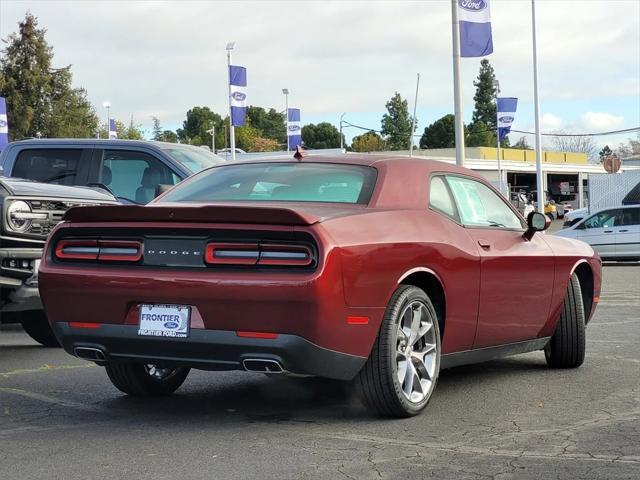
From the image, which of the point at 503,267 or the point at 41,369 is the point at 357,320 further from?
the point at 41,369

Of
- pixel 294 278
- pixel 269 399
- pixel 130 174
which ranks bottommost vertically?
pixel 269 399

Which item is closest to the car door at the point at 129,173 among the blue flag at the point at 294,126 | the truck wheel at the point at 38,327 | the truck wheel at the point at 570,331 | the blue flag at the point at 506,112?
the truck wheel at the point at 38,327

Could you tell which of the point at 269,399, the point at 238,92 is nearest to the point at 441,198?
the point at 269,399

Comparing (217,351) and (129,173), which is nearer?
(217,351)

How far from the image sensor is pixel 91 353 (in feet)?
19.3

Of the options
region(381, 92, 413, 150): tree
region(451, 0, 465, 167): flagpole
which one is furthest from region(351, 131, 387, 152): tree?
region(451, 0, 465, 167): flagpole

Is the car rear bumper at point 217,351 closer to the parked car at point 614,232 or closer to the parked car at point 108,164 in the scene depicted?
the parked car at point 108,164

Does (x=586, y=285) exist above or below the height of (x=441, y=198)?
below

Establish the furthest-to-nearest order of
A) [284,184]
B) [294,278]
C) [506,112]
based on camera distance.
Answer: [506,112]
[284,184]
[294,278]

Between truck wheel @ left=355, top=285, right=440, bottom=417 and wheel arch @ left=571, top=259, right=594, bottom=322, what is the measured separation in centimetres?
240

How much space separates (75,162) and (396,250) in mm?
7201

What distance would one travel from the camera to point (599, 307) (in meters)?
13.0

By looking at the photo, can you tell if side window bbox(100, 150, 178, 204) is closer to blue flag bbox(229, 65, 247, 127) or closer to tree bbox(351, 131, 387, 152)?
blue flag bbox(229, 65, 247, 127)

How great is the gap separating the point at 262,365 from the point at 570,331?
3.25m
